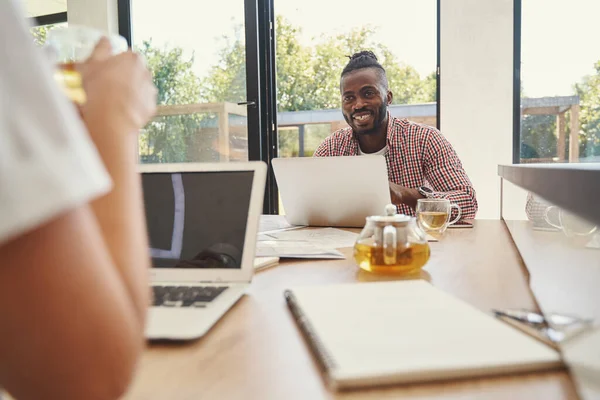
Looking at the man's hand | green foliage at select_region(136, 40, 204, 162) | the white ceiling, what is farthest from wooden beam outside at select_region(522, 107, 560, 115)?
the white ceiling

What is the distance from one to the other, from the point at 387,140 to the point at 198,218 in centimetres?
170

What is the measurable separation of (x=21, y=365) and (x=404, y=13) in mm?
3326

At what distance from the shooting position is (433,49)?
3162mm

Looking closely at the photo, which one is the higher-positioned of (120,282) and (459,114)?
(459,114)

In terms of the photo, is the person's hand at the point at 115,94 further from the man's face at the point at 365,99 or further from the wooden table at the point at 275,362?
the man's face at the point at 365,99

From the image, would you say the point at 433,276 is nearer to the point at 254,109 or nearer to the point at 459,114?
the point at 459,114

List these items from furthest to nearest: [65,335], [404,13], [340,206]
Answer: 1. [404,13]
2. [340,206]
3. [65,335]

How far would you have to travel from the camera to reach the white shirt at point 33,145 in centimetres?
29

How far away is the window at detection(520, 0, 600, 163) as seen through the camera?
9.35 feet

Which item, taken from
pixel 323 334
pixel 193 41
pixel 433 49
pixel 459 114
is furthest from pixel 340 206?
pixel 193 41

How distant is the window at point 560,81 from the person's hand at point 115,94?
2957 millimetres

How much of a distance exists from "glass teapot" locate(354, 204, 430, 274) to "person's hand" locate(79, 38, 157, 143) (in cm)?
46

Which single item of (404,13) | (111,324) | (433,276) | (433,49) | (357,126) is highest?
(404,13)

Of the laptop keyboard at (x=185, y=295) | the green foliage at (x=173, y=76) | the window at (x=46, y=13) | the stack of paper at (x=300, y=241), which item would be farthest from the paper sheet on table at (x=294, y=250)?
the window at (x=46, y=13)
